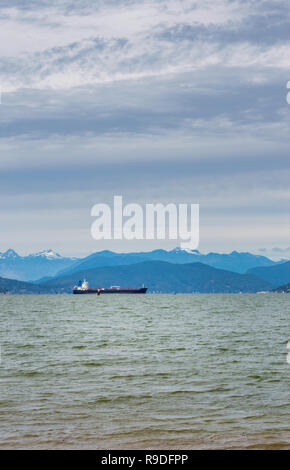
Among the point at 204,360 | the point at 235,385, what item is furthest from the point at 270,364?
the point at 235,385

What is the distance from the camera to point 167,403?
28219mm

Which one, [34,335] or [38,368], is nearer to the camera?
[38,368]

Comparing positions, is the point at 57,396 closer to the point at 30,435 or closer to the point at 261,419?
the point at 30,435

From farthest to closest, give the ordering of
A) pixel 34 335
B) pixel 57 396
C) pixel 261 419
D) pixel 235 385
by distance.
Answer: pixel 34 335, pixel 235 385, pixel 57 396, pixel 261 419

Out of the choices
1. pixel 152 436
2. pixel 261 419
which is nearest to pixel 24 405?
pixel 152 436

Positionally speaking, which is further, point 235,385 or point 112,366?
point 112,366

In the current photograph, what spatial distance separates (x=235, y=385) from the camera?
3372 cm

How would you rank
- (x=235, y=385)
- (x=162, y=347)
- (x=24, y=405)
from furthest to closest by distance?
(x=162, y=347) < (x=235, y=385) < (x=24, y=405)

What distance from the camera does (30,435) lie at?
21672mm

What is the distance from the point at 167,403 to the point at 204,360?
1851 cm
